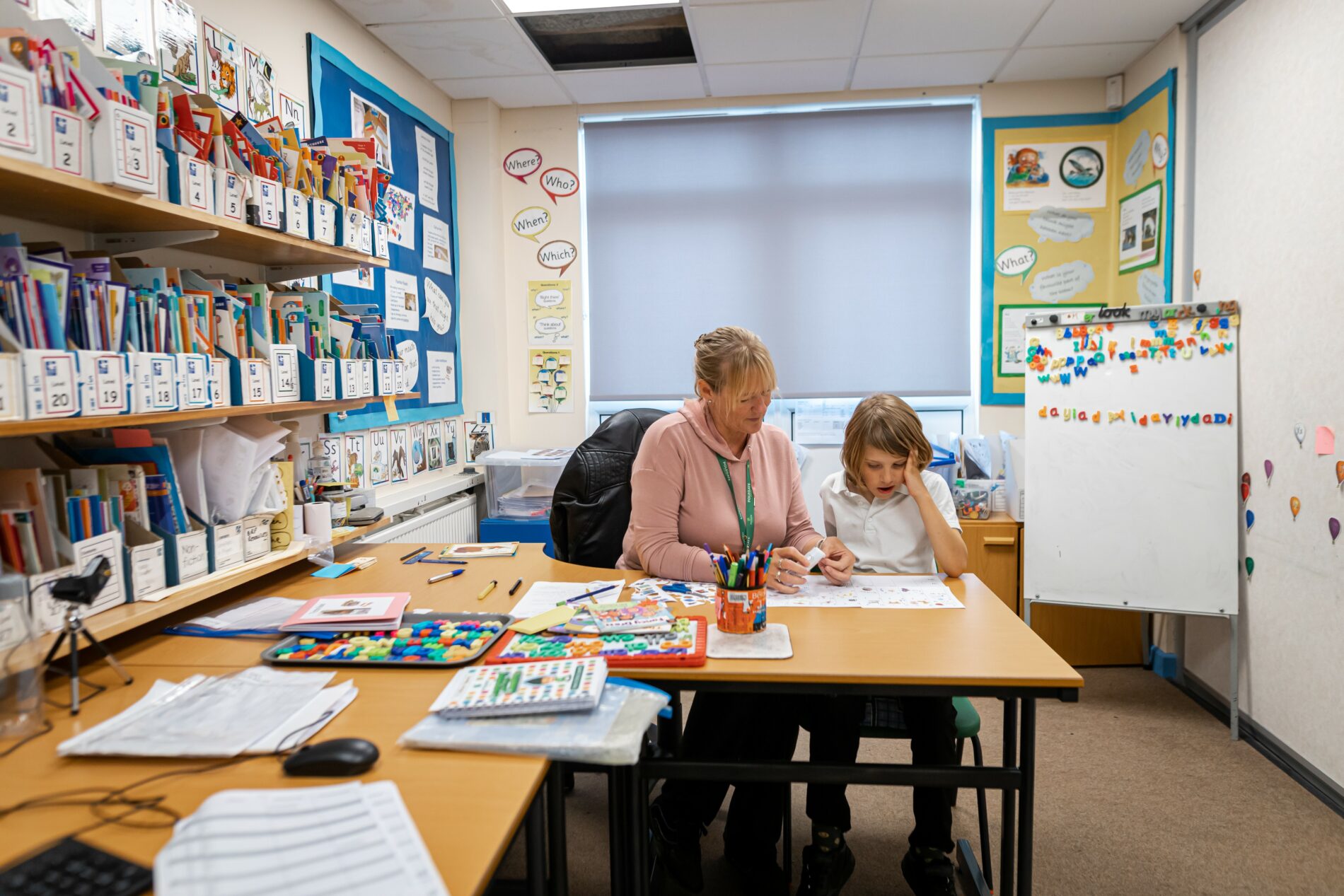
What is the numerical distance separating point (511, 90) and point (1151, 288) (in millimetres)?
2952

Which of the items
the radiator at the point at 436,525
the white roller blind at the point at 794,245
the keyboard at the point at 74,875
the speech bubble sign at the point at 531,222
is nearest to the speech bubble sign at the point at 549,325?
the white roller blind at the point at 794,245

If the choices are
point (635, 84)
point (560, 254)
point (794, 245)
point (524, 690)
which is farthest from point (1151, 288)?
point (524, 690)

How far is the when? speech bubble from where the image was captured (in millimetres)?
4082

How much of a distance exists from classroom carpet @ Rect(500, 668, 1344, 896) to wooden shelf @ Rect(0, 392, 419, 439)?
4.26 feet

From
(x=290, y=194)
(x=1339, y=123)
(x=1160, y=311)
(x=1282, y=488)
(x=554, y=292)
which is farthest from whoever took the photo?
(x=554, y=292)

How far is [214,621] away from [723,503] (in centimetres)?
117

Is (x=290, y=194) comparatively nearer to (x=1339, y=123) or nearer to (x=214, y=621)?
(x=214, y=621)

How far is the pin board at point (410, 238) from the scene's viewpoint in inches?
112

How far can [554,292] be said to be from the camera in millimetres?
4086

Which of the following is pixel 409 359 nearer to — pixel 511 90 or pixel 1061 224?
pixel 511 90

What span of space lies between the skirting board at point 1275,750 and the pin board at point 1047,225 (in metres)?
1.44

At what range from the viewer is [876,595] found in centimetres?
187

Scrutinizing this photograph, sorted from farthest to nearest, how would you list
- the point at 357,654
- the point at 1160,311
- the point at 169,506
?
the point at 1160,311 < the point at 169,506 < the point at 357,654

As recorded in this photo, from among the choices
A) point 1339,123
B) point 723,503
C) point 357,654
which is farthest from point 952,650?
point 1339,123
